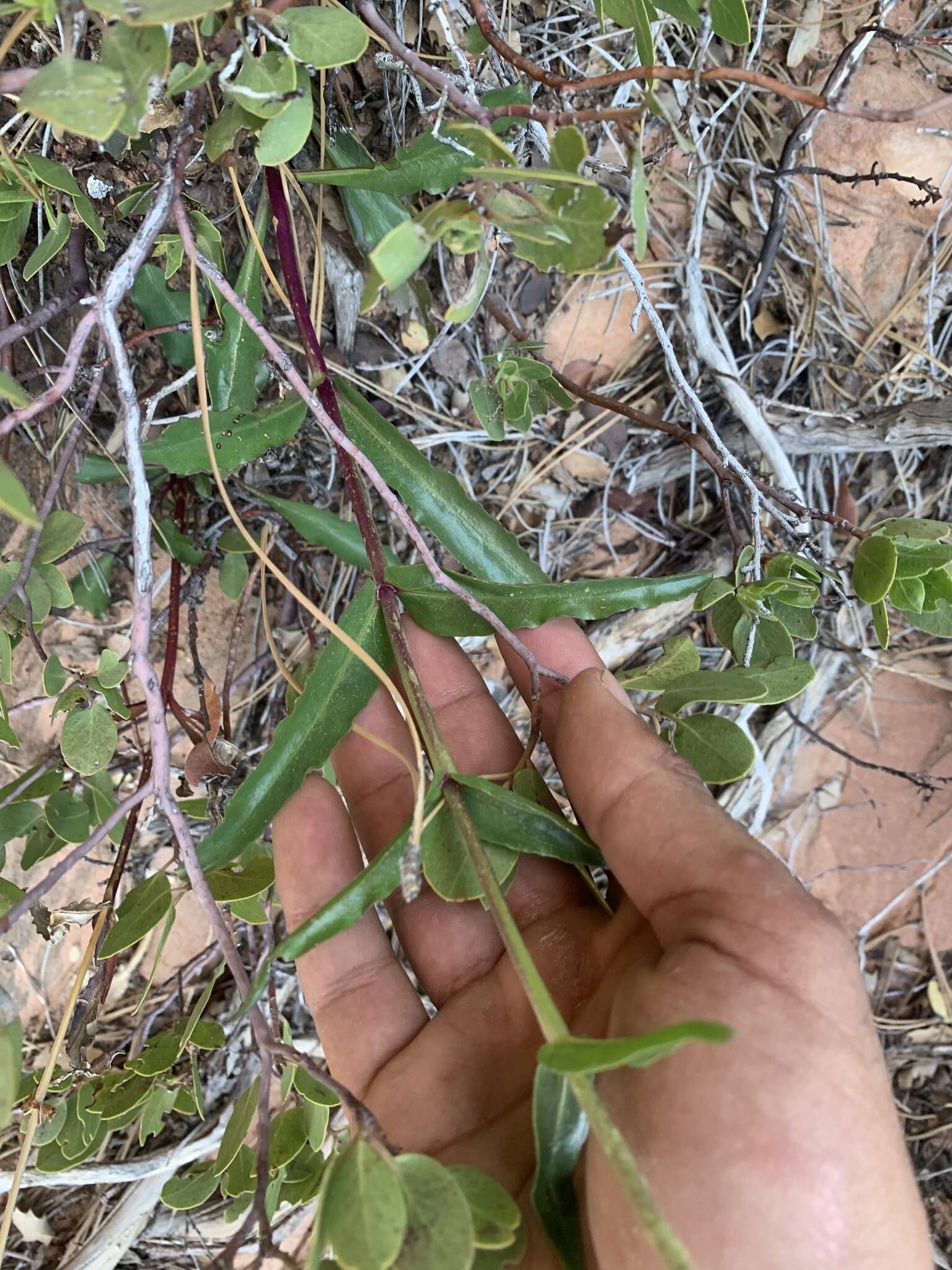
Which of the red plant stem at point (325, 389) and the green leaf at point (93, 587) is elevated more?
the red plant stem at point (325, 389)

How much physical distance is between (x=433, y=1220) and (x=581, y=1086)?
132mm

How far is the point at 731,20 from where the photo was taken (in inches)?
33.7

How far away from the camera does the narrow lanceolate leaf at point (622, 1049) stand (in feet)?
1.69

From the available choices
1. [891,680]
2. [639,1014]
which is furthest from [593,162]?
[891,680]

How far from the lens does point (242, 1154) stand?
1.00 meters

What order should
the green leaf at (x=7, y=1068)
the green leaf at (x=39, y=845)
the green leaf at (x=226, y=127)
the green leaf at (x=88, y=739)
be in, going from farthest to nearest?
the green leaf at (x=39, y=845)
the green leaf at (x=88, y=739)
the green leaf at (x=226, y=127)
the green leaf at (x=7, y=1068)

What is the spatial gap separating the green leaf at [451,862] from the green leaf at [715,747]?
0.79 feet

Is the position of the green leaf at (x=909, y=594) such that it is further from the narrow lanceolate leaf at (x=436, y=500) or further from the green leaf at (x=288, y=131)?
the green leaf at (x=288, y=131)

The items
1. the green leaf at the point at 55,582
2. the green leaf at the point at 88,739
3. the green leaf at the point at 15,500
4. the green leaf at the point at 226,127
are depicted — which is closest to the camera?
the green leaf at the point at 15,500

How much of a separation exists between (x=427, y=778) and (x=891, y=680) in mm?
1303

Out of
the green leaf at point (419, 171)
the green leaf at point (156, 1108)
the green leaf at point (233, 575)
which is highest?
the green leaf at point (419, 171)

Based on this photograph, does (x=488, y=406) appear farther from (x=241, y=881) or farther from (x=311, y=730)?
(x=241, y=881)

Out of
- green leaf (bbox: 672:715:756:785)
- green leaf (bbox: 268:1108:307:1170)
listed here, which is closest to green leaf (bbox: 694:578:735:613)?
green leaf (bbox: 672:715:756:785)

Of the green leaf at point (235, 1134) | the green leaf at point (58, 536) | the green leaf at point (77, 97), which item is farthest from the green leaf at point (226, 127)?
the green leaf at point (235, 1134)
